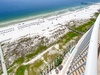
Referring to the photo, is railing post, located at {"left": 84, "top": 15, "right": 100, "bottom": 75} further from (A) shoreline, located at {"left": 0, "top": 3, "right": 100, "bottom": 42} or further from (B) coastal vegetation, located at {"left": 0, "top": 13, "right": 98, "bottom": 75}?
(A) shoreline, located at {"left": 0, "top": 3, "right": 100, "bottom": 42}

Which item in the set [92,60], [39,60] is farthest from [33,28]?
[92,60]

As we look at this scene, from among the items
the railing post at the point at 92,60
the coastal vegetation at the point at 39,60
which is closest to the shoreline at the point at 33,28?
the coastal vegetation at the point at 39,60

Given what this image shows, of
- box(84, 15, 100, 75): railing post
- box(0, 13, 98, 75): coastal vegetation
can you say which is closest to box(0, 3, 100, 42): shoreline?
box(0, 13, 98, 75): coastal vegetation

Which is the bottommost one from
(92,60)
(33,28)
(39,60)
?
(39,60)

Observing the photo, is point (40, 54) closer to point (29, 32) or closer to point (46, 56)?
point (46, 56)

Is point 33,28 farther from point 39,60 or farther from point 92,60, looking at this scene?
point 92,60

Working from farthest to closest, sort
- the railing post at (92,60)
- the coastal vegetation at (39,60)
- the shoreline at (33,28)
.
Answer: the shoreline at (33,28) < the coastal vegetation at (39,60) < the railing post at (92,60)

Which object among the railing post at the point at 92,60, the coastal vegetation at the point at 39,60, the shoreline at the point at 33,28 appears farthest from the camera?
the shoreline at the point at 33,28

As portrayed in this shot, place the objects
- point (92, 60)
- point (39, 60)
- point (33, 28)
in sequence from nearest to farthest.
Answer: point (92, 60) < point (39, 60) < point (33, 28)

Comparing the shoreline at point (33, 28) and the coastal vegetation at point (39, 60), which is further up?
the shoreline at point (33, 28)

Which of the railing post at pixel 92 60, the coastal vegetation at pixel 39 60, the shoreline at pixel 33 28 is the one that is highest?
the railing post at pixel 92 60

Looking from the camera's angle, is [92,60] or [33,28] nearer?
[92,60]

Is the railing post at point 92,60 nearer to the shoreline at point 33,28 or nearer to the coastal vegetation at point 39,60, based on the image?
the coastal vegetation at point 39,60
